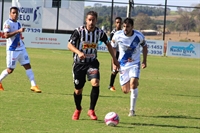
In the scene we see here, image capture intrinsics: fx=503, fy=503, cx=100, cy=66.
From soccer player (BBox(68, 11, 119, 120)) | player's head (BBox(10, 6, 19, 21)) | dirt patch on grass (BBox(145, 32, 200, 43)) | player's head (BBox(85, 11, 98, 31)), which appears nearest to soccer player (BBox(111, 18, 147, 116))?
soccer player (BBox(68, 11, 119, 120))

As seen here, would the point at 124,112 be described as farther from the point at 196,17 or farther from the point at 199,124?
the point at 196,17

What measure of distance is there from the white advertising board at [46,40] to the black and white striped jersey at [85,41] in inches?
1004

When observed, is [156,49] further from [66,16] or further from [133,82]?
[133,82]

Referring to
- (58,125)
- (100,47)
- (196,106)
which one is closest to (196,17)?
(100,47)

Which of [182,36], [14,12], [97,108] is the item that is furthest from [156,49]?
[182,36]

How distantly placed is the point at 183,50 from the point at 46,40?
9.38 metres

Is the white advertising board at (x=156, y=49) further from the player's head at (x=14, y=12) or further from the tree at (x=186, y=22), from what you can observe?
the tree at (x=186, y=22)

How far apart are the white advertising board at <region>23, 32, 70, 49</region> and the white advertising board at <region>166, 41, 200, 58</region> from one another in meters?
7.04

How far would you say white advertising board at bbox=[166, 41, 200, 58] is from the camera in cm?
3403

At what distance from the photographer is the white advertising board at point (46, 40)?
112ft

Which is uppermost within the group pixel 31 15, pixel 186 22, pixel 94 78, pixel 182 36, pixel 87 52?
pixel 186 22

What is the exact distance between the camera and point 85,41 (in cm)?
864

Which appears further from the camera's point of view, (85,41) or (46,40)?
(46,40)

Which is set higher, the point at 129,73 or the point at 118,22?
the point at 118,22
